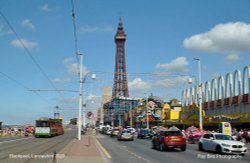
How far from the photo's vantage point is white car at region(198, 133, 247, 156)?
22.2 metres

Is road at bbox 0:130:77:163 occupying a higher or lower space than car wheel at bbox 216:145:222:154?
lower

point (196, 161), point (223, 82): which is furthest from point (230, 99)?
point (196, 161)

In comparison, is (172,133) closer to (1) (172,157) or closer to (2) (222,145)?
(2) (222,145)

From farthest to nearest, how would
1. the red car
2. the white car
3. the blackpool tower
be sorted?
the blackpool tower
the red car
the white car

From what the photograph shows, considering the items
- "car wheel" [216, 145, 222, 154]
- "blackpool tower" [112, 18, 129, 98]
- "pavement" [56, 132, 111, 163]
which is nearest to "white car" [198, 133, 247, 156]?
"car wheel" [216, 145, 222, 154]

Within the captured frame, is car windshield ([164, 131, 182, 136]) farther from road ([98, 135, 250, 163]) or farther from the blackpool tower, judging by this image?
the blackpool tower

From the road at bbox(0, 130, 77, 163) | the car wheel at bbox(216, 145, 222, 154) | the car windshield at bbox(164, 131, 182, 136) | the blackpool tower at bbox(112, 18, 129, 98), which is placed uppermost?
the blackpool tower at bbox(112, 18, 129, 98)

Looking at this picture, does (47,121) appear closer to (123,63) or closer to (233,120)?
(233,120)

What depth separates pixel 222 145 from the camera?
22359 mm

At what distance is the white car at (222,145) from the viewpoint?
22.2 m

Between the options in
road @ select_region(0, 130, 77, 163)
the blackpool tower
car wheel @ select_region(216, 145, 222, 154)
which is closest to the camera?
road @ select_region(0, 130, 77, 163)

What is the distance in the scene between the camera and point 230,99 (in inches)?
2083

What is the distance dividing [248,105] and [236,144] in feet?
87.5

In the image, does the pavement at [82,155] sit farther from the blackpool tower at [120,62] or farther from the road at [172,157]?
the blackpool tower at [120,62]
